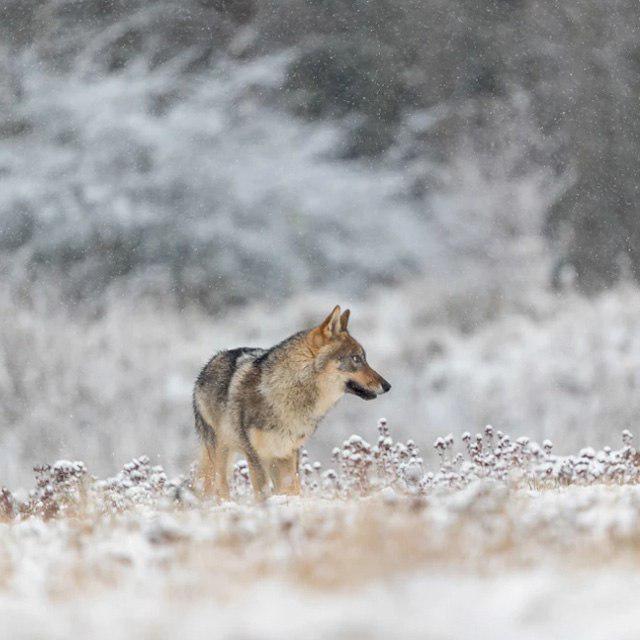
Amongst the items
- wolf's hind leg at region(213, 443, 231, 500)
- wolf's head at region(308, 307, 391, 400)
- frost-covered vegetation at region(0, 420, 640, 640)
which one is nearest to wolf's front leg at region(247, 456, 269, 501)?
wolf's hind leg at region(213, 443, 231, 500)

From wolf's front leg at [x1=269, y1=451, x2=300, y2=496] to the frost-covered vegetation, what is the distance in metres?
2.74

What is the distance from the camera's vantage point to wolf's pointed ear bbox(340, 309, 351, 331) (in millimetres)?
11289

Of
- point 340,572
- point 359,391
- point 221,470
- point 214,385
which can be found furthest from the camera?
point 214,385

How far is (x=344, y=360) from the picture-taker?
11297mm

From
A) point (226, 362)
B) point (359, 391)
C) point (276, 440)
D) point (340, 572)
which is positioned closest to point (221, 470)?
point (276, 440)

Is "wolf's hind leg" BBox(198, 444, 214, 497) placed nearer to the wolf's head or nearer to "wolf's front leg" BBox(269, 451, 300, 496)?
"wolf's front leg" BBox(269, 451, 300, 496)

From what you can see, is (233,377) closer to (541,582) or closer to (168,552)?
(168,552)

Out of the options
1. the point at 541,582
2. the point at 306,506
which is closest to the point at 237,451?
the point at 306,506

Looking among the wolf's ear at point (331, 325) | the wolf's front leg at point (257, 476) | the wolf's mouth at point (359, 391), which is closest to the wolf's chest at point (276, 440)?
the wolf's front leg at point (257, 476)

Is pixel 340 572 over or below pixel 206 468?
below

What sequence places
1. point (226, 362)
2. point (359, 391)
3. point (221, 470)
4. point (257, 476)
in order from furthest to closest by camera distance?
point (226, 362) → point (221, 470) → point (359, 391) → point (257, 476)

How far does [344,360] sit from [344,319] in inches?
17.4

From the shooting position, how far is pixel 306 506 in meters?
8.83

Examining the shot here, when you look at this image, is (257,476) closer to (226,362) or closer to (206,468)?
(206,468)
